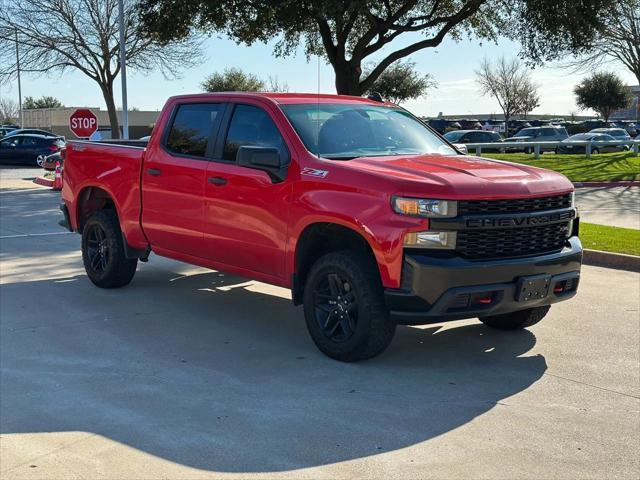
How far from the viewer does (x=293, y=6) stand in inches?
829

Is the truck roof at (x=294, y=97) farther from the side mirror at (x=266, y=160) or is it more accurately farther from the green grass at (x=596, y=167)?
the green grass at (x=596, y=167)

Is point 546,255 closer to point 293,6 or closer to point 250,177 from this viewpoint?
point 250,177

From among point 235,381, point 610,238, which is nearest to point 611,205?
point 610,238

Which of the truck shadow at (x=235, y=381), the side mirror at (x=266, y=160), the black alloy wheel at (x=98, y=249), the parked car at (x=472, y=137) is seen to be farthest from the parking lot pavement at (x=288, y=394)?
the parked car at (x=472, y=137)

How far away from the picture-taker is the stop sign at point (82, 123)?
20.2m

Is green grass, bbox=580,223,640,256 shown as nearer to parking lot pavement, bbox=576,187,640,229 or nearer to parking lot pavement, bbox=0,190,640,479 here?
parking lot pavement, bbox=576,187,640,229

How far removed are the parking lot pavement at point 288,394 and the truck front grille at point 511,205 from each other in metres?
1.17

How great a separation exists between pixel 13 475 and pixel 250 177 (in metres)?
3.20

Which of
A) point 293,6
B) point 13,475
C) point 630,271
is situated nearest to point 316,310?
point 13,475

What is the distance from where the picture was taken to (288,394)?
543 centimetres

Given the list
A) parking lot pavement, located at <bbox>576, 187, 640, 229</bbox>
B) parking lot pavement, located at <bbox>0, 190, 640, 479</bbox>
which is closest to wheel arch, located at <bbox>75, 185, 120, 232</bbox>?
parking lot pavement, located at <bbox>0, 190, 640, 479</bbox>

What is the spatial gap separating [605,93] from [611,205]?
5593cm

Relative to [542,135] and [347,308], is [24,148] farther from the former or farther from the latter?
[347,308]

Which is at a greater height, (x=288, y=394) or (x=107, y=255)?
(x=107, y=255)
